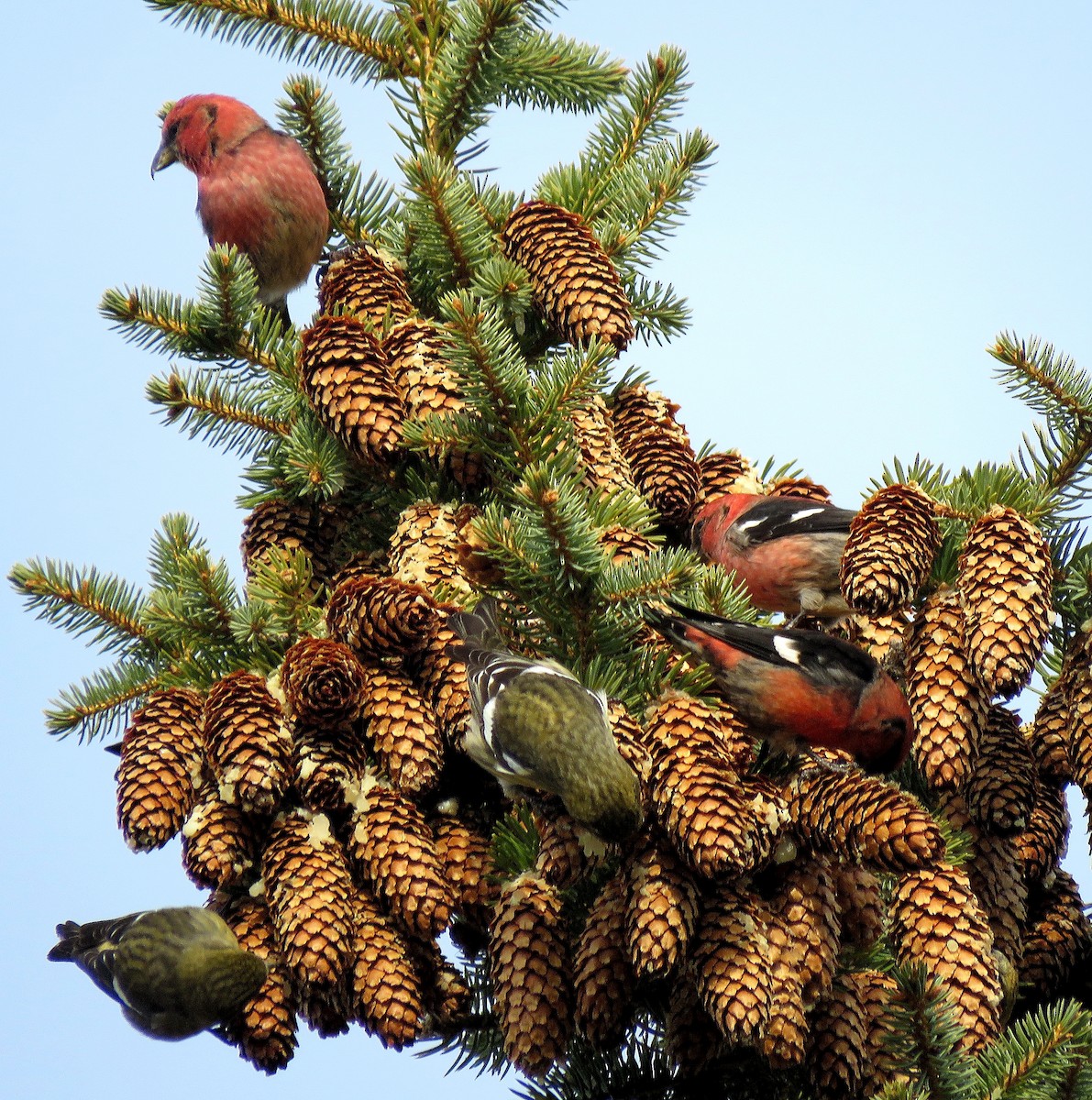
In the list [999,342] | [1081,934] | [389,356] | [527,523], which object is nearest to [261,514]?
[389,356]

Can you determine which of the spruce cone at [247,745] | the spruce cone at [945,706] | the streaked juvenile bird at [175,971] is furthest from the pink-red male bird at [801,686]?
the streaked juvenile bird at [175,971]

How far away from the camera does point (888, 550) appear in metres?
2.40

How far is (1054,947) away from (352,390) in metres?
1.71

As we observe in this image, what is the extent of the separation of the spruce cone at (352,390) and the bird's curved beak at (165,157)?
1454mm

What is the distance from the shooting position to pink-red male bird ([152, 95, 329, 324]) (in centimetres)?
344

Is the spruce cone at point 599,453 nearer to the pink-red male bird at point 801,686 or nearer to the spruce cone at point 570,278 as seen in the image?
the spruce cone at point 570,278

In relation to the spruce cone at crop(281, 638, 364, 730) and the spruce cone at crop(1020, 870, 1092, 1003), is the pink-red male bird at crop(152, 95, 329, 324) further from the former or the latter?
the spruce cone at crop(1020, 870, 1092, 1003)

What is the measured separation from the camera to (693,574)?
2.28 meters

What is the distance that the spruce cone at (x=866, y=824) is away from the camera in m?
1.92

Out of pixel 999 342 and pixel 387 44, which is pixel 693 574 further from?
pixel 387 44

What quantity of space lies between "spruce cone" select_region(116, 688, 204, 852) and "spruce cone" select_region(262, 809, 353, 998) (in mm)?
160

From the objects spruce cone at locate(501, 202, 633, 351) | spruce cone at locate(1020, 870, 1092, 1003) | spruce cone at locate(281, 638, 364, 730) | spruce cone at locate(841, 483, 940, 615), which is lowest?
spruce cone at locate(1020, 870, 1092, 1003)

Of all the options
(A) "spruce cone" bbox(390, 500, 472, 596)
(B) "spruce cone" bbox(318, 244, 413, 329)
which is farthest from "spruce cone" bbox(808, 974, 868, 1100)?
(B) "spruce cone" bbox(318, 244, 413, 329)

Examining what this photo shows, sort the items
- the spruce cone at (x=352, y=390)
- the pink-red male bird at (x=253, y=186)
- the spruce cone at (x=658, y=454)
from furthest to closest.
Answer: the pink-red male bird at (x=253, y=186) → the spruce cone at (x=658, y=454) → the spruce cone at (x=352, y=390)
